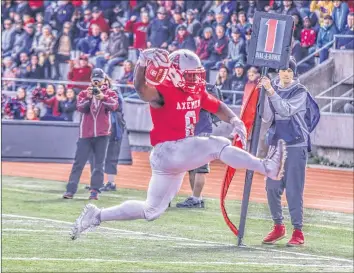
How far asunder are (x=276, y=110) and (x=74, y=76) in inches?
718

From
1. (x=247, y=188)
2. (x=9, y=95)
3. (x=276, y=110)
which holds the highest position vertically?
(x=276, y=110)

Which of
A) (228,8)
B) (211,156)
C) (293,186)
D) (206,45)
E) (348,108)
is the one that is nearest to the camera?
(211,156)

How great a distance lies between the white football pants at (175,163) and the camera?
9391 mm

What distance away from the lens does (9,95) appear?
3238cm

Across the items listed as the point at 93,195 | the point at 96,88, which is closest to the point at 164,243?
the point at 96,88

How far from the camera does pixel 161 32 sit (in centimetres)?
3177

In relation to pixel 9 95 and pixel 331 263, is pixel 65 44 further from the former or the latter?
pixel 331 263

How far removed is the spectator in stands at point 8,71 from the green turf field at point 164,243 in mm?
14268

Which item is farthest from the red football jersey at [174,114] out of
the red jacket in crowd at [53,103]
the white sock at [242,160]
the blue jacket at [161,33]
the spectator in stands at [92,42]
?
the spectator in stands at [92,42]

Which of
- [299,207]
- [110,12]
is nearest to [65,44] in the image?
[110,12]

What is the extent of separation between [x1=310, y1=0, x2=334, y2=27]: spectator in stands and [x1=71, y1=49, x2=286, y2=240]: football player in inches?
732

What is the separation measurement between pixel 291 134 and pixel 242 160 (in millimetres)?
5171

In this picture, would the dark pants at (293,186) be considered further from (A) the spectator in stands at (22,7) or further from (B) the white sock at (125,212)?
(A) the spectator in stands at (22,7)

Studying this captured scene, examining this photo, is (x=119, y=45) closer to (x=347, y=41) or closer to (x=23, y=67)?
(x=23, y=67)
